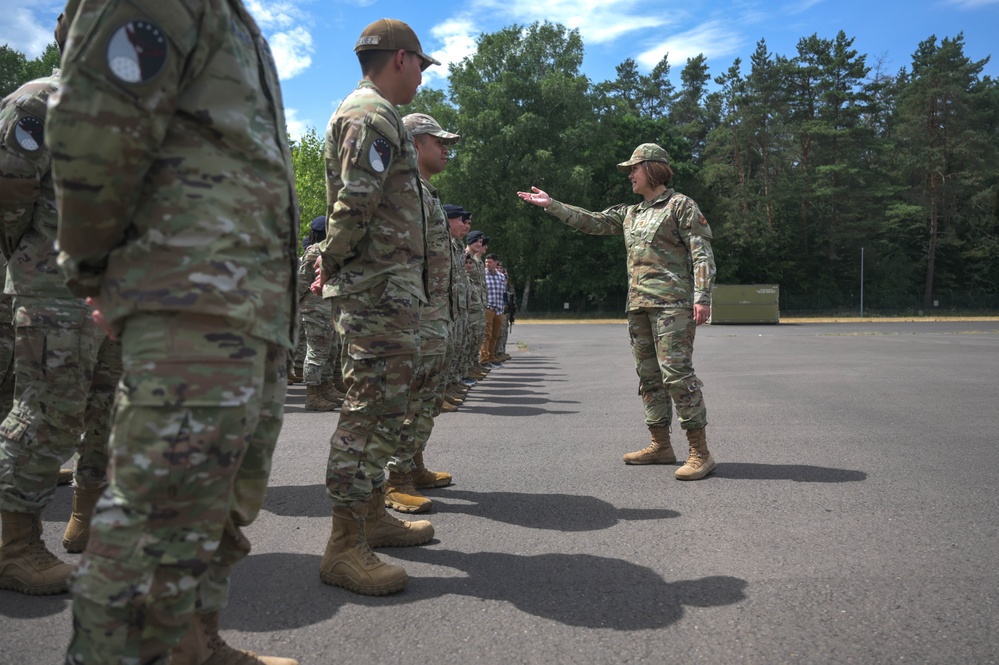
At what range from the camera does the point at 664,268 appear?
587cm

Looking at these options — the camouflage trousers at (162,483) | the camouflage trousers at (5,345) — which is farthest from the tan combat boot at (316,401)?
the camouflage trousers at (162,483)

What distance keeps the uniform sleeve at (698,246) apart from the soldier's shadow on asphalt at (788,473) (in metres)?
1.19

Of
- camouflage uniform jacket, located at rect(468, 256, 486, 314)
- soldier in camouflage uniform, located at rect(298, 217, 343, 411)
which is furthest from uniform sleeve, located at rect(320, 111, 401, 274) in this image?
camouflage uniform jacket, located at rect(468, 256, 486, 314)

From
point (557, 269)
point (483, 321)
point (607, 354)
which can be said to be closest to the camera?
point (483, 321)

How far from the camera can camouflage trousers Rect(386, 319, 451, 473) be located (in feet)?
15.3

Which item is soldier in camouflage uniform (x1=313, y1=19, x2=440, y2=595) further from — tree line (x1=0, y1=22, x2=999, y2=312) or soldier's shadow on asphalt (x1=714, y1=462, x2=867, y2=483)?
tree line (x1=0, y1=22, x2=999, y2=312)

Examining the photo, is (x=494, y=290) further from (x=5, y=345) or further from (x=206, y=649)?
(x=206, y=649)

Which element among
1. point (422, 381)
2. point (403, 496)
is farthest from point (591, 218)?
point (403, 496)

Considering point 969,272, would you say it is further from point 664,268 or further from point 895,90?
point 664,268

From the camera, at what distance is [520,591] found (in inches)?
130

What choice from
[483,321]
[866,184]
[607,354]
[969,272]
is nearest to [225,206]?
[483,321]

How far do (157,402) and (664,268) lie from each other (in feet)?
15.0

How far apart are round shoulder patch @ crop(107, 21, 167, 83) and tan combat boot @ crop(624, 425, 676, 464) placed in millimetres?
4754

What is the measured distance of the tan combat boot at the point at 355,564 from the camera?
3296mm
